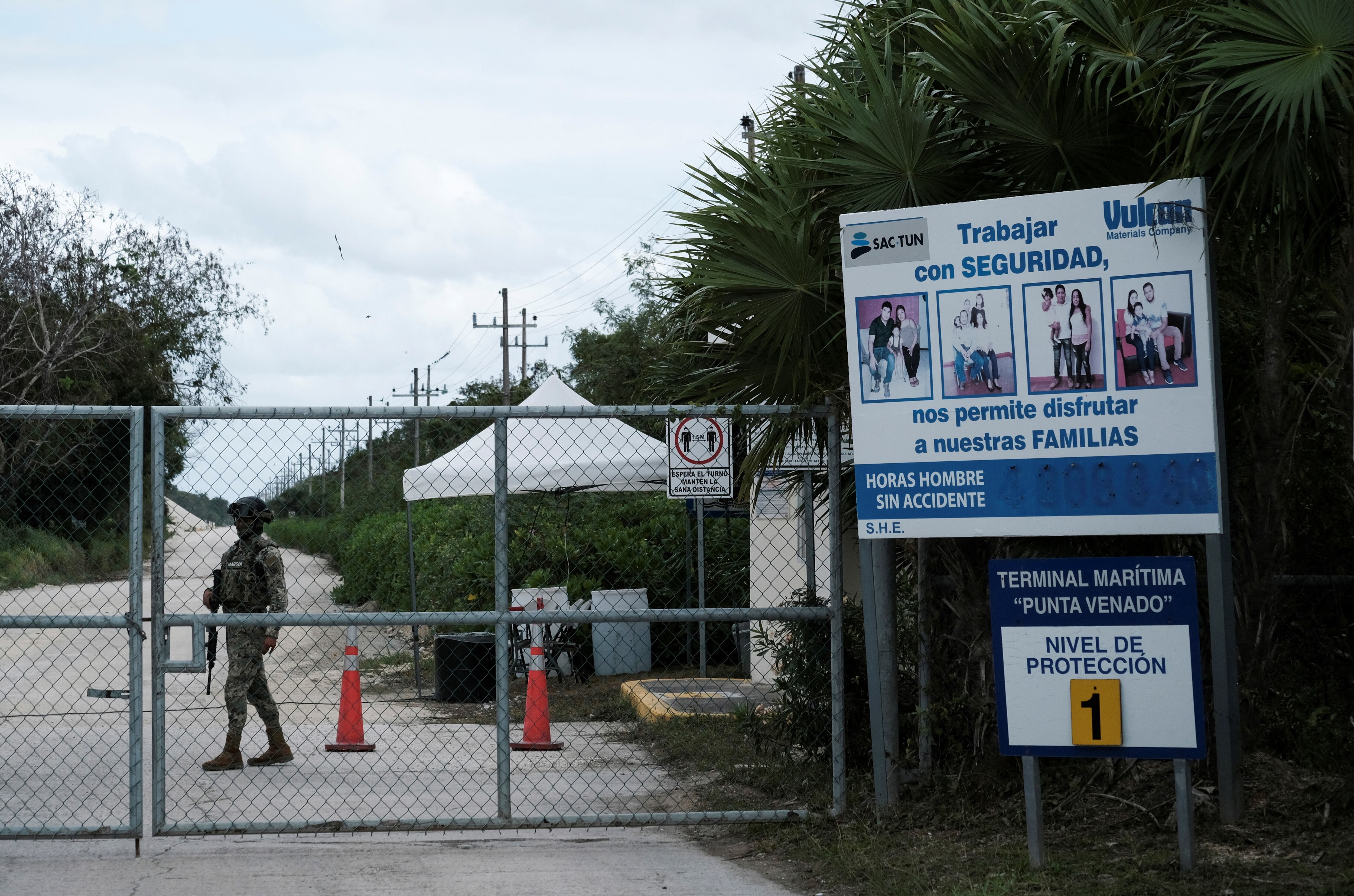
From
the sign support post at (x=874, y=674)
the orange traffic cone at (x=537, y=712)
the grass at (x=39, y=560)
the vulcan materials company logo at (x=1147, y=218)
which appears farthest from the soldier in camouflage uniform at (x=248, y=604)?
the vulcan materials company logo at (x=1147, y=218)

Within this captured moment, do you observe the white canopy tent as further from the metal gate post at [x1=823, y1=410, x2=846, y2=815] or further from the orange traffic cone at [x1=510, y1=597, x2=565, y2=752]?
the metal gate post at [x1=823, y1=410, x2=846, y2=815]

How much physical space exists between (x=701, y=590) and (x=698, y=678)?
1730mm

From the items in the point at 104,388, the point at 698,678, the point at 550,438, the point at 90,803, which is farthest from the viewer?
the point at 104,388

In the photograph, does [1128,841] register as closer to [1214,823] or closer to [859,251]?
[1214,823]

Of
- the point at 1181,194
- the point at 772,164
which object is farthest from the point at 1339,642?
the point at 772,164

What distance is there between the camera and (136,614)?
589 cm

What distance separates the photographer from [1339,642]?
270 inches

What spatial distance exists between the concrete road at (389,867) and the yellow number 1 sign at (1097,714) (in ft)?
4.93

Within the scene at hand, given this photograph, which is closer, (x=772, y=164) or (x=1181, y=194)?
(x=1181, y=194)

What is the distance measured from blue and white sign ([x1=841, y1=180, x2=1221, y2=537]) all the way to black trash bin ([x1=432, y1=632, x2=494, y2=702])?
7.04m

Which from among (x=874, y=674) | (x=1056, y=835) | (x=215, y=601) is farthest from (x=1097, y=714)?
(x=215, y=601)

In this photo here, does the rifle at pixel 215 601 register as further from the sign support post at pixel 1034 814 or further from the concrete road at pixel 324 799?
the sign support post at pixel 1034 814

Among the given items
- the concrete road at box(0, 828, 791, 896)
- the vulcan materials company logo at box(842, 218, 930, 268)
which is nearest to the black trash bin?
the concrete road at box(0, 828, 791, 896)

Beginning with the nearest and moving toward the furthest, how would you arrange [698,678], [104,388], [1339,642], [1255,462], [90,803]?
[1255,462] → [1339,642] → [90,803] → [698,678] → [104,388]
